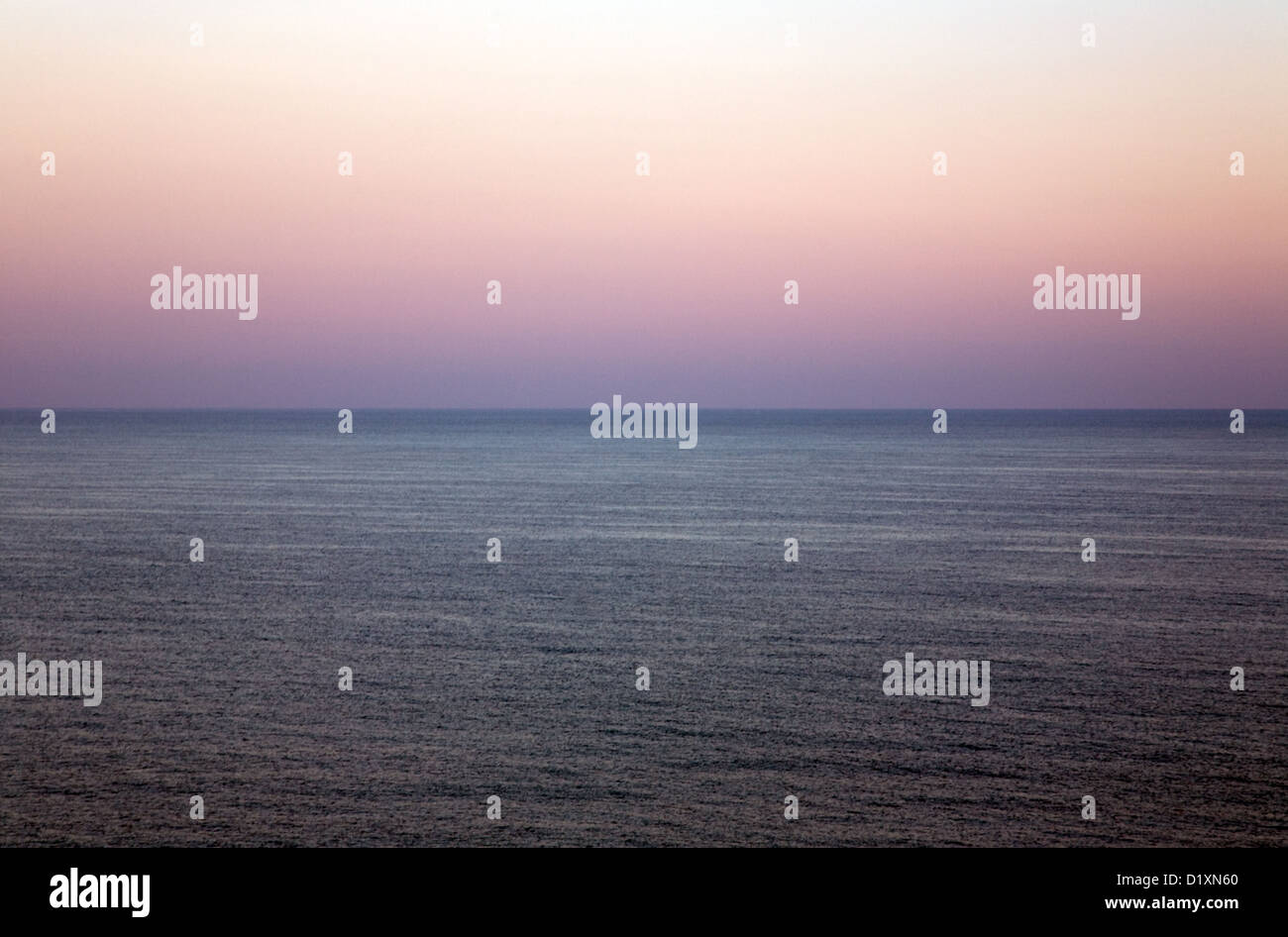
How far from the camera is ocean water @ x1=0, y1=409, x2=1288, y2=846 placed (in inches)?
521

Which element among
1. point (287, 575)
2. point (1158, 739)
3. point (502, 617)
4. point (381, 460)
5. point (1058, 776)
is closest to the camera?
point (1058, 776)

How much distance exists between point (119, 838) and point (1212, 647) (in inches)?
704

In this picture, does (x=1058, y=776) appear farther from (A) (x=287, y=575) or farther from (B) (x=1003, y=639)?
(A) (x=287, y=575)

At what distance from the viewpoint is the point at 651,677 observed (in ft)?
64.8

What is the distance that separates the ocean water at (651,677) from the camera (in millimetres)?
13242

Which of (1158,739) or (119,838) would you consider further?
(1158,739)

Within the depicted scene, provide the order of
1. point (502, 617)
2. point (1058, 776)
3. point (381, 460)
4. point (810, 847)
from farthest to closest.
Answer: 1. point (381, 460)
2. point (502, 617)
3. point (1058, 776)
4. point (810, 847)

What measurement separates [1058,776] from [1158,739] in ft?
7.82

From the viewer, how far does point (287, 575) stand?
31.5 metres

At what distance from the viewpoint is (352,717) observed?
17.3 meters

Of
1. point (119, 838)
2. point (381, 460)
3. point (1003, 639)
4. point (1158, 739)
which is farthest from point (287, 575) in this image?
point (381, 460)
